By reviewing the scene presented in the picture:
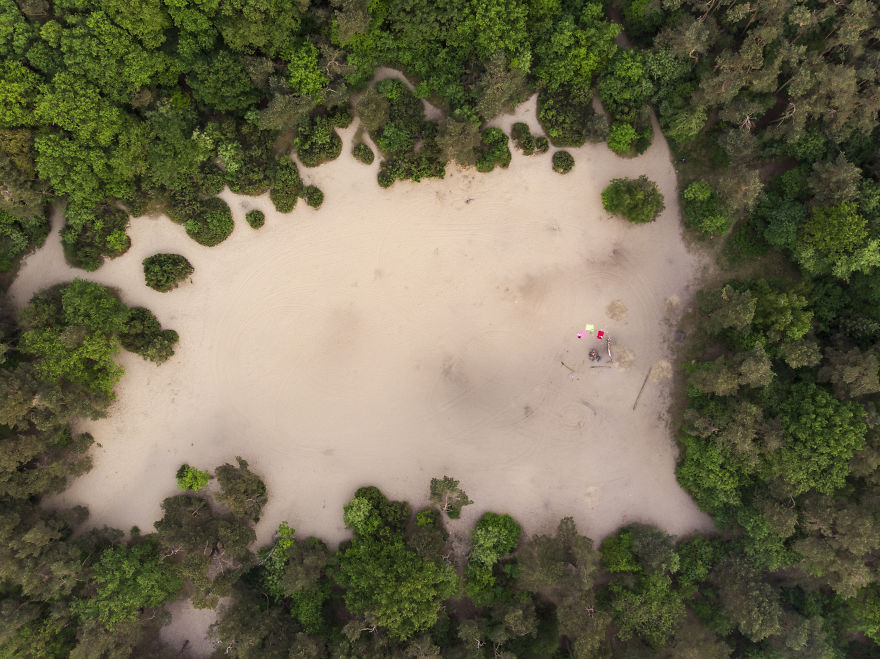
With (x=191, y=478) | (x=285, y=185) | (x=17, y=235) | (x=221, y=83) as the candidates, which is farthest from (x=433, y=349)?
(x=17, y=235)

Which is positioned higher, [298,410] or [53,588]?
[298,410]

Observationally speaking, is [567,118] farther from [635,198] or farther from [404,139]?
[404,139]

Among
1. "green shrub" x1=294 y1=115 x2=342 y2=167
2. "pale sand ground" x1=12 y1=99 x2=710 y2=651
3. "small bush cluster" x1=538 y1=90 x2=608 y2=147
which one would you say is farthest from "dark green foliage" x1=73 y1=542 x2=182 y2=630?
"small bush cluster" x1=538 y1=90 x2=608 y2=147

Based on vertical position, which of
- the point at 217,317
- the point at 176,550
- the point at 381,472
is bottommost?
the point at 176,550

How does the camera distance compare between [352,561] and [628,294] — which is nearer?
[352,561]

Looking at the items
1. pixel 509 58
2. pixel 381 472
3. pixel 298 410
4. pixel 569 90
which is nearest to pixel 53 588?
pixel 298 410

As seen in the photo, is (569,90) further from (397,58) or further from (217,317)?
(217,317)

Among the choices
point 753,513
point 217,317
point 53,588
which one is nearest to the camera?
point 53,588

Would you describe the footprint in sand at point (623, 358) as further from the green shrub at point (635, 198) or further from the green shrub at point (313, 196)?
the green shrub at point (313, 196)
